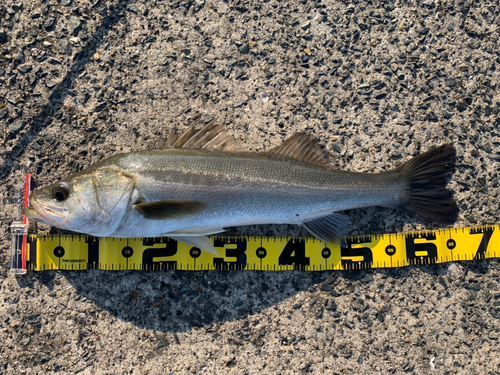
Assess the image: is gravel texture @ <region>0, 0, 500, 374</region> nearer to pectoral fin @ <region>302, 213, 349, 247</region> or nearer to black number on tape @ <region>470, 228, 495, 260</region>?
black number on tape @ <region>470, 228, 495, 260</region>

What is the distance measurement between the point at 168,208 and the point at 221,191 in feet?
1.31

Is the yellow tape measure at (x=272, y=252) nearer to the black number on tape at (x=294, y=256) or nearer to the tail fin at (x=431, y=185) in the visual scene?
the black number on tape at (x=294, y=256)

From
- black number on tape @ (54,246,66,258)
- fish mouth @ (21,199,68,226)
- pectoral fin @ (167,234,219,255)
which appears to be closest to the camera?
fish mouth @ (21,199,68,226)

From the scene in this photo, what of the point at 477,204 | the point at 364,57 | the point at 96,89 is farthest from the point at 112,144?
the point at 477,204

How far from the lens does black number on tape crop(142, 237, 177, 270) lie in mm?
2857

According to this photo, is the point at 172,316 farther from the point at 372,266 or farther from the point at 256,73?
the point at 256,73

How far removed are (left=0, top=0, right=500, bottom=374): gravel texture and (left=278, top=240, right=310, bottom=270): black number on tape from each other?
11cm

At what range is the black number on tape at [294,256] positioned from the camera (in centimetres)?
288

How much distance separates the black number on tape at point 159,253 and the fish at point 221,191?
21cm

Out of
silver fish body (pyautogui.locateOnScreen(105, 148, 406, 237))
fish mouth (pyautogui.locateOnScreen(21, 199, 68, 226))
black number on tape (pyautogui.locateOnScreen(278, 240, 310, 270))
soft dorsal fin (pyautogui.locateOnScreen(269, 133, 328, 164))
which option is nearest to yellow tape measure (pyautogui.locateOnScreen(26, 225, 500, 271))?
black number on tape (pyautogui.locateOnScreen(278, 240, 310, 270))

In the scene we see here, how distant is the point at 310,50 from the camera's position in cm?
303

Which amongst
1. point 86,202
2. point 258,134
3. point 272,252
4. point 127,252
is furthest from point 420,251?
point 86,202

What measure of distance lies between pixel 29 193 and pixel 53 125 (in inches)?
23.8

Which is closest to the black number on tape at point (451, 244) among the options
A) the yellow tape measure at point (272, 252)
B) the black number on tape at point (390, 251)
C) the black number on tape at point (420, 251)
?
the yellow tape measure at point (272, 252)
